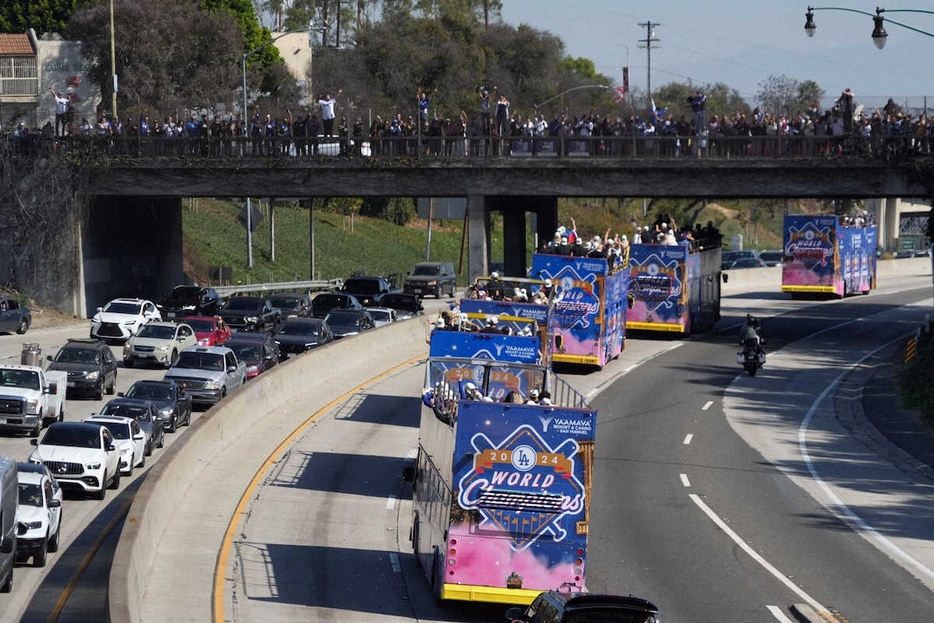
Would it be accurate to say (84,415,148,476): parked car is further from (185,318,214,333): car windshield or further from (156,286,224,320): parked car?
(156,286,224,320): parked car

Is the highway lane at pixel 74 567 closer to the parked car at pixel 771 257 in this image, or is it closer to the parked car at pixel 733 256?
the parked car at pixel 733 256

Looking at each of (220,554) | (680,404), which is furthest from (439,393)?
(680,404)

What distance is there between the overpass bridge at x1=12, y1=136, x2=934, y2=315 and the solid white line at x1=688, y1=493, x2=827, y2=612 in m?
27.5

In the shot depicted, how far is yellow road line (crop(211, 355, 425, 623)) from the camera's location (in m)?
21.9

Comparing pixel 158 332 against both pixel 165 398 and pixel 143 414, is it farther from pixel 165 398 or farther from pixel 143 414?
pixel 143 414

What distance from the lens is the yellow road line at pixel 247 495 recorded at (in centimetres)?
2192

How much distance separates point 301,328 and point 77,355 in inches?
388

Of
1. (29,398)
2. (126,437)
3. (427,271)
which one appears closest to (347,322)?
(29,398)

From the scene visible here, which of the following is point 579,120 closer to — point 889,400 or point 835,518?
point 889,400

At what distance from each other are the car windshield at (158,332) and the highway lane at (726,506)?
584 inches

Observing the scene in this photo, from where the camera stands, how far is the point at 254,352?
4512 cm

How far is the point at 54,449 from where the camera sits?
30141mm

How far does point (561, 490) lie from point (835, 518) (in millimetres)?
9838

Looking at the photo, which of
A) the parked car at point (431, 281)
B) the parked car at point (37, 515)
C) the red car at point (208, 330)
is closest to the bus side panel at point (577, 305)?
the red car at point (208, 330)
